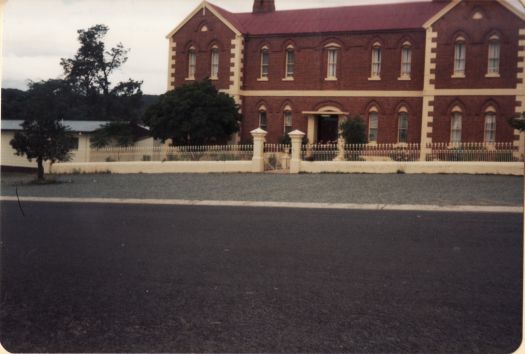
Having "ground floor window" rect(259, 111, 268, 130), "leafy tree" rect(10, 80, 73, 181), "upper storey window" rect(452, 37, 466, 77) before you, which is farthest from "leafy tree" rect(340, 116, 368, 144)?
"leafy tree" rect(10, 80, 73, 181)

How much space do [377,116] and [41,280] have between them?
25609 millimetres

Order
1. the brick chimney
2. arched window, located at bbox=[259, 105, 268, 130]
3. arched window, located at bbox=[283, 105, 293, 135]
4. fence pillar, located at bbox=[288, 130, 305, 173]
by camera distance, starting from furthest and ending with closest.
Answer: the brick chimney → arched window, located at bbox=[259, 105, 268, 130] → arched window, located at bbox=[283, 105, 293, 135] → fence pillar, located at bbox=[288, 130, 305, 173]

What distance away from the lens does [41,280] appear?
6.15 m

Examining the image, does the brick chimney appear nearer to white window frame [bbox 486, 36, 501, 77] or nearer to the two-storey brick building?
the two-storey brick building

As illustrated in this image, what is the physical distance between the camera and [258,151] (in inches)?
856

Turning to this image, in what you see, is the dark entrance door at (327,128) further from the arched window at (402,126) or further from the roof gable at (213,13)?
the roof gable at (213,13)

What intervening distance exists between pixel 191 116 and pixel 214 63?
21.4 feet

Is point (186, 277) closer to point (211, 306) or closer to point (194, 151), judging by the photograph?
point (211, 306)

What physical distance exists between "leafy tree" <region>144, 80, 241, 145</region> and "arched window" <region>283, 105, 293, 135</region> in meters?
4.34

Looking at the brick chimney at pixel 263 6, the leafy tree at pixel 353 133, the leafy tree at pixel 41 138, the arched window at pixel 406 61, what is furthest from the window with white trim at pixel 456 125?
the leafy tree at pixel 41 138

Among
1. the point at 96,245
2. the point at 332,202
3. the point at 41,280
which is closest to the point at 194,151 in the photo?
the point at 332,202

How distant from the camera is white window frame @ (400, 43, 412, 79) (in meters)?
29.0

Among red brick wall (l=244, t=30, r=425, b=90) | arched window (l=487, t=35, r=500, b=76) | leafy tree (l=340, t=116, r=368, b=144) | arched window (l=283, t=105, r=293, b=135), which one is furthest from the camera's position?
arched window (l=283, t=105, r=293, b=135)

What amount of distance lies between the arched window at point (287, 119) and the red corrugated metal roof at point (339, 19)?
4344 millimetres
